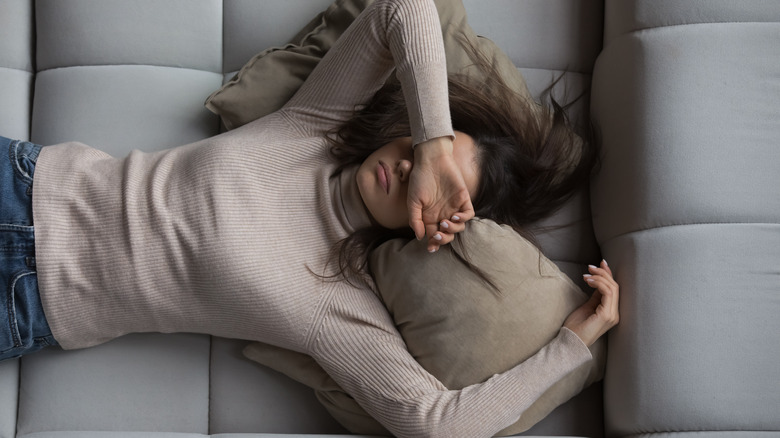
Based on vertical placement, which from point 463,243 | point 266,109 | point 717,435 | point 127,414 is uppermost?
point 266,109

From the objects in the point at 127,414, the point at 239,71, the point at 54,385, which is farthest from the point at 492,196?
the point at 54,385

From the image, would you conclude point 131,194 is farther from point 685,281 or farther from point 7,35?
point 685,281

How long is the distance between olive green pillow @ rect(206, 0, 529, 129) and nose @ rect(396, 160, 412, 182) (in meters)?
0.32

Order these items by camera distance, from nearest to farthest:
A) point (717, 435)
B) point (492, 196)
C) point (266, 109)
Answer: point (717, 435), point (492, 196), point (266, 109)

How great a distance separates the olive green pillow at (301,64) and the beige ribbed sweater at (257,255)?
0.12 m

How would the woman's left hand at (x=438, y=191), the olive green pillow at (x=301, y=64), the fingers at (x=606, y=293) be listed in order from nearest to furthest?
the woman's left hand at (x=438, y=191) → the fingers at (x=606, y=293) → the olive green pillow at (x=301, y=64)

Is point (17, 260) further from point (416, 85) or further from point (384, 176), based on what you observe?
point (416, 85)

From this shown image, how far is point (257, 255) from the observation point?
4.30 feet

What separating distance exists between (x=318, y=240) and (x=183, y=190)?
0.28 metres

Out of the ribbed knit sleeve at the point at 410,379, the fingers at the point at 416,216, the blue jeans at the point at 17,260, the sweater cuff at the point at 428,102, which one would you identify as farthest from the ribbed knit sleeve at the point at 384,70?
the blue jeans at the point at 17,260

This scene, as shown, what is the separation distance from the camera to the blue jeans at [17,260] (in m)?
1.27

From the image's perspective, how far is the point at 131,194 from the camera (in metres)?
1.31

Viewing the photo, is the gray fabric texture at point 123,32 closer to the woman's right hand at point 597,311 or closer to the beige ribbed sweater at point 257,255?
the beige ribbed sweater at point 257,255

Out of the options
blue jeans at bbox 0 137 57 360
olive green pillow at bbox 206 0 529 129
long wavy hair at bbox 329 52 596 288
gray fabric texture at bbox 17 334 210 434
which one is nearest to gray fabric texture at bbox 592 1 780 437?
long wavy hair at bbox 329 52 596 288
